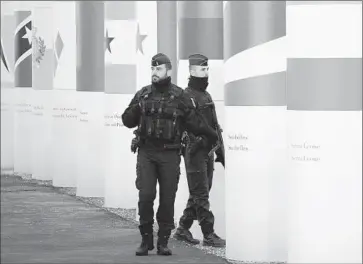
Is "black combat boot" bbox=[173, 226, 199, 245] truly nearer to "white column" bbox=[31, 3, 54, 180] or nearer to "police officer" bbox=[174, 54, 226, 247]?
"police officer" bbox=[174, 54, 226, 247]

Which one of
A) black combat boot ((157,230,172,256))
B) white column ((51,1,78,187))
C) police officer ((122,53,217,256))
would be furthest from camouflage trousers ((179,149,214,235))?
white column ((51,1,78,187))

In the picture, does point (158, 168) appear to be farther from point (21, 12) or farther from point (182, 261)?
point (21, 12)

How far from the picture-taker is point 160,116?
13.8 meters

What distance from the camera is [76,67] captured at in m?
21.5

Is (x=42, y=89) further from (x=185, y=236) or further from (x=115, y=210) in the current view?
(x=185, y=236)

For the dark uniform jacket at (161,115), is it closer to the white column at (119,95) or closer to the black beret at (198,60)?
the black beret at (198,60)

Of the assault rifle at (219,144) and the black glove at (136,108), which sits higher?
the black glove at (136,108)

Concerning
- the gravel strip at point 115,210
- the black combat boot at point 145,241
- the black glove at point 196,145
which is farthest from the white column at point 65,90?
the black combat boot at point 145,241

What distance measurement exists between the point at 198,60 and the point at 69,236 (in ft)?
9.28

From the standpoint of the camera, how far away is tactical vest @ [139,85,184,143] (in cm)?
1380

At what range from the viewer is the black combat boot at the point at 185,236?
15.1m

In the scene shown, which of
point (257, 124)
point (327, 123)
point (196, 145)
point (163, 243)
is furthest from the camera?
point (196, 145)

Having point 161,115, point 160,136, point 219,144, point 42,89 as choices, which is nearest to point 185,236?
point 219,144

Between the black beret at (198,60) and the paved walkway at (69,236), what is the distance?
2.00 metres
